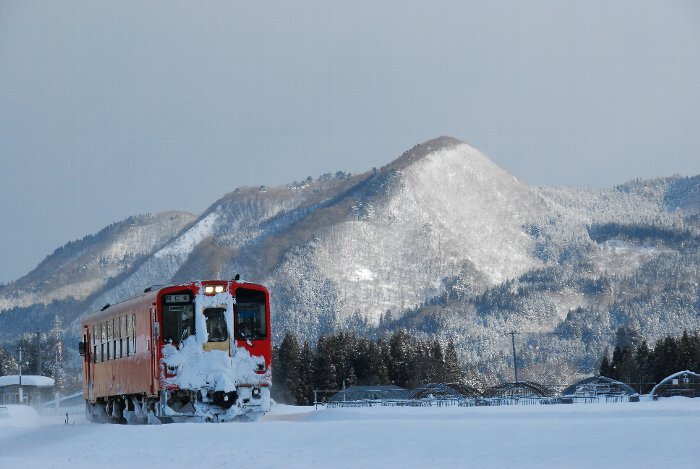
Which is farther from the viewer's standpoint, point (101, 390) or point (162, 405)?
point (101, 390)

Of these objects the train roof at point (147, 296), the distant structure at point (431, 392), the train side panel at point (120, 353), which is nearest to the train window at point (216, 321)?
the train roof at point (147, 296)

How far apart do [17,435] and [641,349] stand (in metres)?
87.9

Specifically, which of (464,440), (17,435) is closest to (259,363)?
(17,435)

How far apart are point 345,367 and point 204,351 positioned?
7953 centimetres

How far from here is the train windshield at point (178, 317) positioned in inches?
1438

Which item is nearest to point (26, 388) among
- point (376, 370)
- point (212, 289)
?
point (376, 370)

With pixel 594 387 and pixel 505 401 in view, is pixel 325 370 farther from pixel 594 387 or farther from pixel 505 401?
pixel 505 401

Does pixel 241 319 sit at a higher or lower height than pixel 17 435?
higher

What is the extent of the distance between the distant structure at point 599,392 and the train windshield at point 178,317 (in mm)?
17247

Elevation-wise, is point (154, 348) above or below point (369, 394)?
above

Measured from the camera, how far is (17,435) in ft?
136

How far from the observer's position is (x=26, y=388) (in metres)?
115

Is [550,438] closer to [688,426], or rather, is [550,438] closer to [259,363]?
[688,426]

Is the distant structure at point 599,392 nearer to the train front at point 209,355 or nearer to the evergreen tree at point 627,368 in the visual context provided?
the train front at point 209,355
